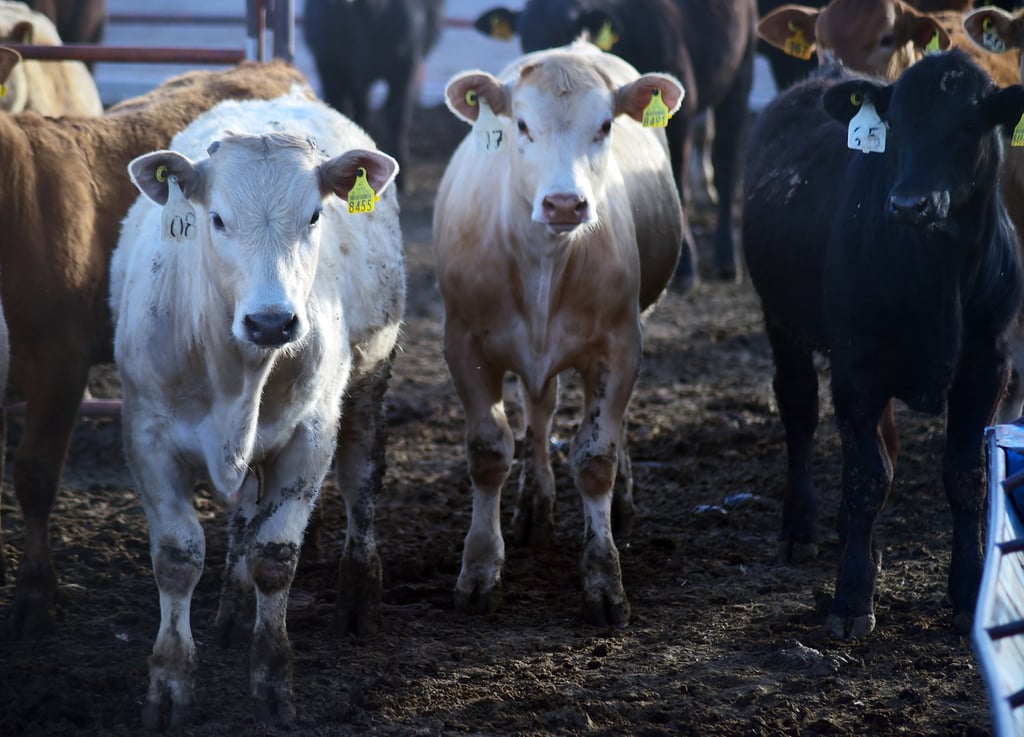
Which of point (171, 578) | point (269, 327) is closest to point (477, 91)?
point (269, 327)

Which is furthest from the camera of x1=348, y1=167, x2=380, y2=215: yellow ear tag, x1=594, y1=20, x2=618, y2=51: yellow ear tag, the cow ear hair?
x1=594, y1=20, x2=618, y2=51: yellow ear tag

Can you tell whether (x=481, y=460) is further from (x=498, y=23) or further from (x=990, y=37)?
(x=498, y=23)

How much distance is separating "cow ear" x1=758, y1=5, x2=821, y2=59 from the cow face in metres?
3.18

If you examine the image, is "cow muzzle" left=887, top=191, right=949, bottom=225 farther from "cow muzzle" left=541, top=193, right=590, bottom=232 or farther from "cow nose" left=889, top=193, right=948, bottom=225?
"cow muzzle" left=541, top=193, right=590, bottom=232

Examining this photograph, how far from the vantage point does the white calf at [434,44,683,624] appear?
496 centimetres

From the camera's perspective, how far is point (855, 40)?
7066 mm

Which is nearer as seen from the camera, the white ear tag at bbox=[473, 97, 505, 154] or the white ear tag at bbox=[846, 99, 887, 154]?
the white ear tag at bbox=[846, 99, 887, 154]

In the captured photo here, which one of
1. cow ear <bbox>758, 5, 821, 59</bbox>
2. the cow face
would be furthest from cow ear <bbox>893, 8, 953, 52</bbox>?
the cow face

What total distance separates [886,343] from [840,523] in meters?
1.00

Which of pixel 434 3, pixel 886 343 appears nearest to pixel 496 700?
pixel 886 343

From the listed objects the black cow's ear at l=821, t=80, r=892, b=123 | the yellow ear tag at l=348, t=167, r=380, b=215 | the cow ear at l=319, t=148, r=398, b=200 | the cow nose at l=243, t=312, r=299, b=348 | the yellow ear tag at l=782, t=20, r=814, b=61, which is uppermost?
the yellow ear tag at l=782, t=20, r=814, b=61

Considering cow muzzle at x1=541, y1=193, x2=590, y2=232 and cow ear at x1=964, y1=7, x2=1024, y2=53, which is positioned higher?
cow ear at x1=964, y1=7, x2=1024, y2=53

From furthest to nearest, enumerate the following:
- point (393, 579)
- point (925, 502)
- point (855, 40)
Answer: point (855, 40)
point (925, 502)
point (393, 579)

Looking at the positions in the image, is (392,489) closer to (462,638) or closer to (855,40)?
(462,638)
